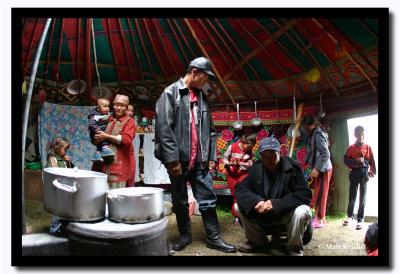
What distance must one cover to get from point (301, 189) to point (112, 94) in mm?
1335

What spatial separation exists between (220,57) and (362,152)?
1.13 m

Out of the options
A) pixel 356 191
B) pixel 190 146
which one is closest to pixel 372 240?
pixel 356 191

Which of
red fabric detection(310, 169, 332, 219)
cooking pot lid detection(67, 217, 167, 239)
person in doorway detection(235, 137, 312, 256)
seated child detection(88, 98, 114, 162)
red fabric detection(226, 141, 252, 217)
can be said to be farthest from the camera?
red fabric detection(226, 141, 252, 217)

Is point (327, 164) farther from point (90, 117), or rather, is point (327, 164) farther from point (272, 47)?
point (90, 117)

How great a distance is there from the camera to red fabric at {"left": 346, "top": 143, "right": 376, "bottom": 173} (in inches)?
84.1

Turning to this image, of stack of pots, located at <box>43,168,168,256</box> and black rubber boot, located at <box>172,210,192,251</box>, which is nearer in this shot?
stack of pots, located at <box>43,168,168,256</box>

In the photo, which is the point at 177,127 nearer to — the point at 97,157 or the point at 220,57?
the point at 97,157

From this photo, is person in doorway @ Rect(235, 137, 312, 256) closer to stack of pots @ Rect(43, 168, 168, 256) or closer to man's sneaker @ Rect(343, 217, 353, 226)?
man's sneaker @ Rect(343, 217, 353, 226)

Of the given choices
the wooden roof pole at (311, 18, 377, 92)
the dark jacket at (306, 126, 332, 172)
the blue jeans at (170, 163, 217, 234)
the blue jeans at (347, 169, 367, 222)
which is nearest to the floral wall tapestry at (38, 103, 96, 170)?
the blue jeans at (170, 163, 217, 234)

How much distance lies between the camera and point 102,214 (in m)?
1.98

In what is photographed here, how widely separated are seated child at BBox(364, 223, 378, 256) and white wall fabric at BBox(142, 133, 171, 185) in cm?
129

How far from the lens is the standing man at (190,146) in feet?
6.84

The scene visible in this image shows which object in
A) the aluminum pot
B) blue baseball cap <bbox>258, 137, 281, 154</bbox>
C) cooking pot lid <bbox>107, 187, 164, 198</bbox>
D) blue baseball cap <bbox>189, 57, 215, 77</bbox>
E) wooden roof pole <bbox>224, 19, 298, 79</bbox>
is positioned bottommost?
the aluminum pot

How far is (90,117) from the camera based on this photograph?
220cm
